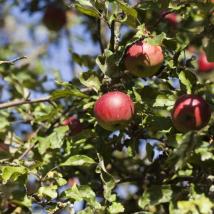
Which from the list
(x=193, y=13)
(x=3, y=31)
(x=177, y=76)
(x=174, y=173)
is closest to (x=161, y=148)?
(x=174, y=173)

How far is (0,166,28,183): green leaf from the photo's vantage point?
1.96m

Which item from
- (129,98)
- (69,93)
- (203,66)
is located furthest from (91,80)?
(203,66)

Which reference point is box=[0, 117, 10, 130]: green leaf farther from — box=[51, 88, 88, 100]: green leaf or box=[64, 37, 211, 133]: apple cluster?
box=[64, 37, 211, 133]: apple cluster

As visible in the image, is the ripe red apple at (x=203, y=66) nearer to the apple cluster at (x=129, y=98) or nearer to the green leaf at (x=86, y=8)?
the apple cluster at (x=129, y=98)

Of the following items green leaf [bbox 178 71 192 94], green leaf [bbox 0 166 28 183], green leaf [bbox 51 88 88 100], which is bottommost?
green leaf [bbox 0 166 28 183]

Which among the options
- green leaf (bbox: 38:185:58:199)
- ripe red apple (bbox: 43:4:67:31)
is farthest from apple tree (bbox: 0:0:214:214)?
ripe red apple (bbox: 43:4:67:31)

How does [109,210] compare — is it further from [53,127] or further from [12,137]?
[12,137]

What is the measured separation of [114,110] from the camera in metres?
2.08

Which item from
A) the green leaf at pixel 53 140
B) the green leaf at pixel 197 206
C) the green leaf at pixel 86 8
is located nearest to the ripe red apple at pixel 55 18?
the green leaf at pixel 53 140

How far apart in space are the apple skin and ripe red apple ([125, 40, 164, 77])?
0.20 m

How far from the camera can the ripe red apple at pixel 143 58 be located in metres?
2.09

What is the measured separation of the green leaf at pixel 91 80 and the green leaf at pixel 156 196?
20.0 inches

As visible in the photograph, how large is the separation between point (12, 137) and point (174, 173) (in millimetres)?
836

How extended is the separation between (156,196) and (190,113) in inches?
11.1
